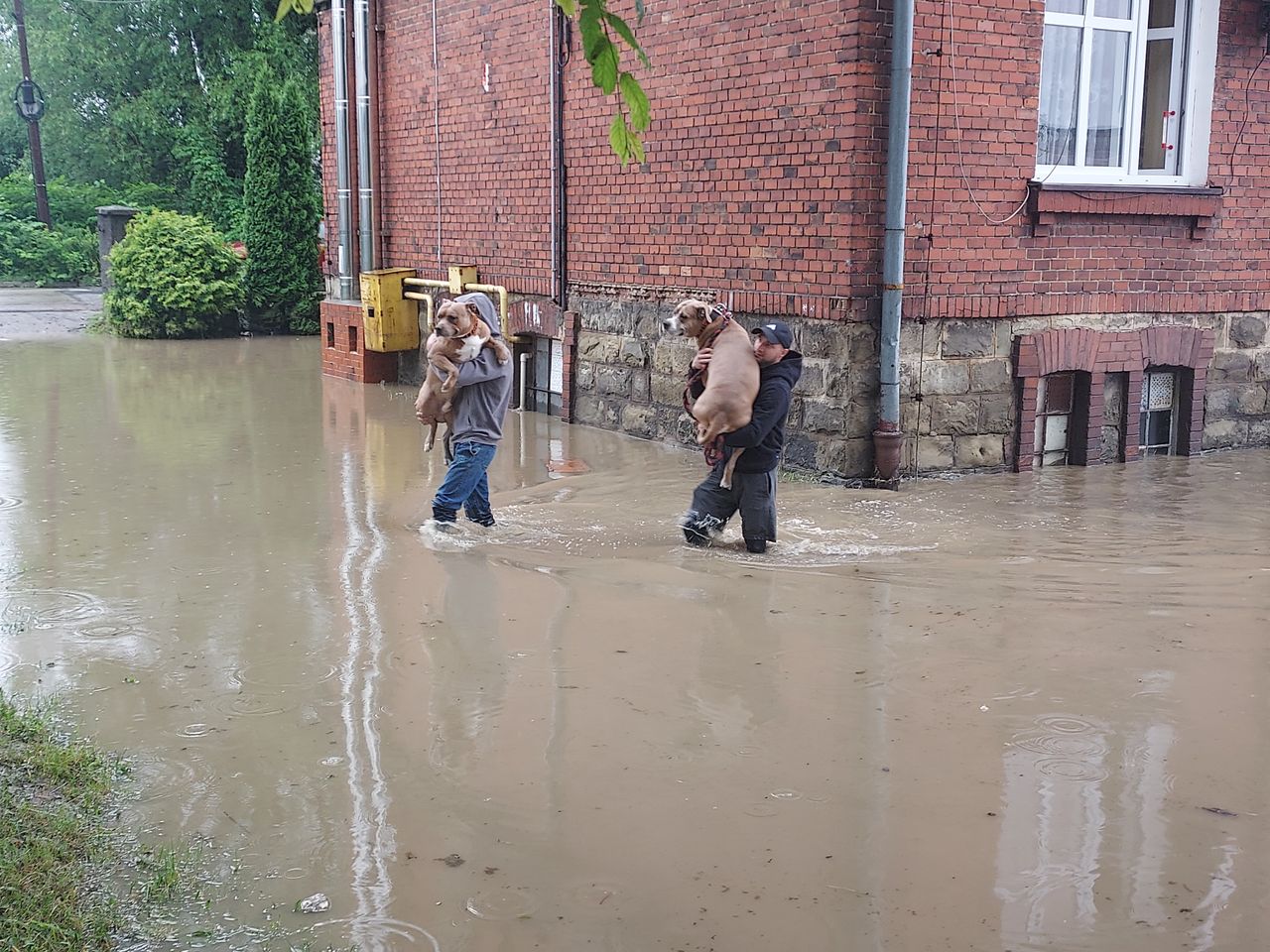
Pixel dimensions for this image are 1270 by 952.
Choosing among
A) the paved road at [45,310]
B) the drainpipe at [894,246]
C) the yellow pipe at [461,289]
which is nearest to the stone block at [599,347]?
the yellow pipe at [461,289]

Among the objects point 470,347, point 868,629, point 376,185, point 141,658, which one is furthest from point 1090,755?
point 376,185

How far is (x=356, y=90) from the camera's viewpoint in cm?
1598

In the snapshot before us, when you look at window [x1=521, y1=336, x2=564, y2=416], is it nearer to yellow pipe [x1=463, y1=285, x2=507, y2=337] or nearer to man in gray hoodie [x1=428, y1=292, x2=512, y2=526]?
yellow pipe [x1=463, y1=285, x2=507, y2=337]

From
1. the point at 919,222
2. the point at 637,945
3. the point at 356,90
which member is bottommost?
the point at 637,945

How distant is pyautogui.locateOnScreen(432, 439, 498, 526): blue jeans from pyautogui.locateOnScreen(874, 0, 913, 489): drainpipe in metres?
2.96

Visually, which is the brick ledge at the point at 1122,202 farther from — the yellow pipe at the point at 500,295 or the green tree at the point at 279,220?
the green tree at the point at 279,220

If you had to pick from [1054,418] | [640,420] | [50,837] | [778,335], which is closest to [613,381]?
[640,420]

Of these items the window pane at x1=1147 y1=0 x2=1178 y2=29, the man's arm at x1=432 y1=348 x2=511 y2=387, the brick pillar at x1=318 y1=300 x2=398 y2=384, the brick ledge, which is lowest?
the brick pillar at x1=318 y1=300 x2=398 y2=384

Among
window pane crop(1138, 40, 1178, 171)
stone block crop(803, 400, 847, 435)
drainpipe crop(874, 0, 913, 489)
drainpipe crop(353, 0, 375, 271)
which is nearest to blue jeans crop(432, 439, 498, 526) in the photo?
stone block crop(803, 400, 847, 435)

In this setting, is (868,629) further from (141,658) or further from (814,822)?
(141,658)

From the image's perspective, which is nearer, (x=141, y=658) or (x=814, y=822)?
(x=814, y=822)

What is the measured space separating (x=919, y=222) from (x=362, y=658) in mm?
5497

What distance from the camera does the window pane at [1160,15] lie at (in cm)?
1072

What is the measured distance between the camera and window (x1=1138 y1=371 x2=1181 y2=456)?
11.3 m
